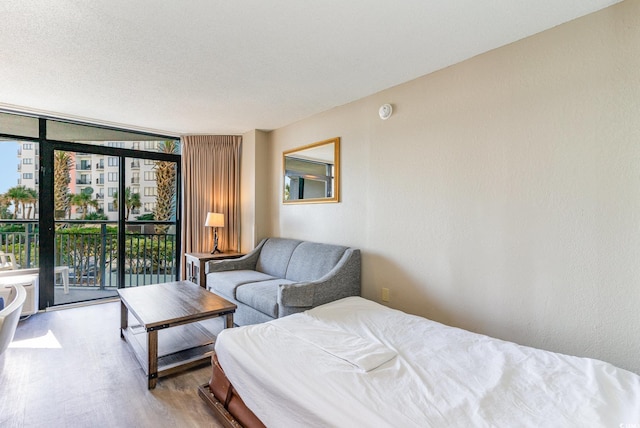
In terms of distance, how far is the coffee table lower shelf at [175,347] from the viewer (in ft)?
7.22

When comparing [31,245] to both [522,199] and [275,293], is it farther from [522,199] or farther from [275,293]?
[522,199]

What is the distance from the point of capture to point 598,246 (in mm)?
1654

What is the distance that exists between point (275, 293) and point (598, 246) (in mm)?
2287

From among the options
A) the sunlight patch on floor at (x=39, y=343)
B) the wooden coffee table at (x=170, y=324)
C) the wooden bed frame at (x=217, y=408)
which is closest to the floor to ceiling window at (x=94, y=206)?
the sunlight patch on floor at (x=39, y=343)

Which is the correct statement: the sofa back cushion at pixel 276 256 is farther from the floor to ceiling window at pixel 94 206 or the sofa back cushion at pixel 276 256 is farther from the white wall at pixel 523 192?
the floor to ceiling window at pixel 94 206

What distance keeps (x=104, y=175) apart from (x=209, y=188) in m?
1.32

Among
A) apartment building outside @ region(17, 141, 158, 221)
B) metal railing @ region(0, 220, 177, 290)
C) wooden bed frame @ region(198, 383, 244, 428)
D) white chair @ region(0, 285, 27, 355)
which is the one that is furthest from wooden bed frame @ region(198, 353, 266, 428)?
apartment building outside @ region(17, 141, 158, 221)

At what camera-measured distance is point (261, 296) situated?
2.67 metres

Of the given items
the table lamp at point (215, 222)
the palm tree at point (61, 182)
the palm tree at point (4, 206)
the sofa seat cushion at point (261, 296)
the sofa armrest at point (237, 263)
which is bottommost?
the sofa seat cushion at point (261, 296)

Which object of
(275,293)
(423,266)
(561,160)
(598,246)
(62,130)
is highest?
(62,130)

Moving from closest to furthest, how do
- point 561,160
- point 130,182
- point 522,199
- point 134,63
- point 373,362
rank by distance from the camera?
point 373,362 → point 561,160 → point 522,199 → point 134,63 → point 130,182

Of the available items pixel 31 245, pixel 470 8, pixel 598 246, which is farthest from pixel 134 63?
pixel 598 246

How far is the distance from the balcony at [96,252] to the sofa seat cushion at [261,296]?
2.10 m

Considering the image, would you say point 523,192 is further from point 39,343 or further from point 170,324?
point 39,343
